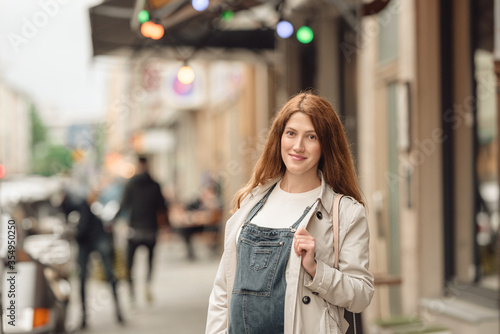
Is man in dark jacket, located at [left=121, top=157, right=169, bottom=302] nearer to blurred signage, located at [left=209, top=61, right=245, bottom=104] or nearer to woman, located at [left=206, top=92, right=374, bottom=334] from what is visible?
blurred signage, located at [left=209, top=61, right=245, bottom=104]

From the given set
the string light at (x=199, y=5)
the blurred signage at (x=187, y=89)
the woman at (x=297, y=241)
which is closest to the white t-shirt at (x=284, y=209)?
the woman at (x=297, y=241)

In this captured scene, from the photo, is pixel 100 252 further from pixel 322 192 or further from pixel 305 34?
pixel 322 192

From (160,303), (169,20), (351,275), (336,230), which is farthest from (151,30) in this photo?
(160,303)

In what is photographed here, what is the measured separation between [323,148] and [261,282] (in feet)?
1.99

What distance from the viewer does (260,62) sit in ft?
35.0

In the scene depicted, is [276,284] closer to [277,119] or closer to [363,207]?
[363,207]

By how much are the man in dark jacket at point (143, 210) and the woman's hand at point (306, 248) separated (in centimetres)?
683

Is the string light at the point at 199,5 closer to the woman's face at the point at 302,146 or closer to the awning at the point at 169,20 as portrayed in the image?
the awning at the point at 169,20

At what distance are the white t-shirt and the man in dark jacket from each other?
21.5ft

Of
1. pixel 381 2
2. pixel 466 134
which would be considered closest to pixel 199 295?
pixel 466 134

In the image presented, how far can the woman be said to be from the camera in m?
2.48

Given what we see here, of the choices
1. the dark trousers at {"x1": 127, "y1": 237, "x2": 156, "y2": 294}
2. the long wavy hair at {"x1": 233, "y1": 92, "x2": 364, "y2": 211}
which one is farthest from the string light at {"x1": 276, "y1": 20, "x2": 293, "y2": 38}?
the dark trousers at {"x1": 127, "y1": 237, "x2": 156, "y2": 294}

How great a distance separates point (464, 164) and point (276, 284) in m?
4.11

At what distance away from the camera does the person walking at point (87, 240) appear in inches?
307
